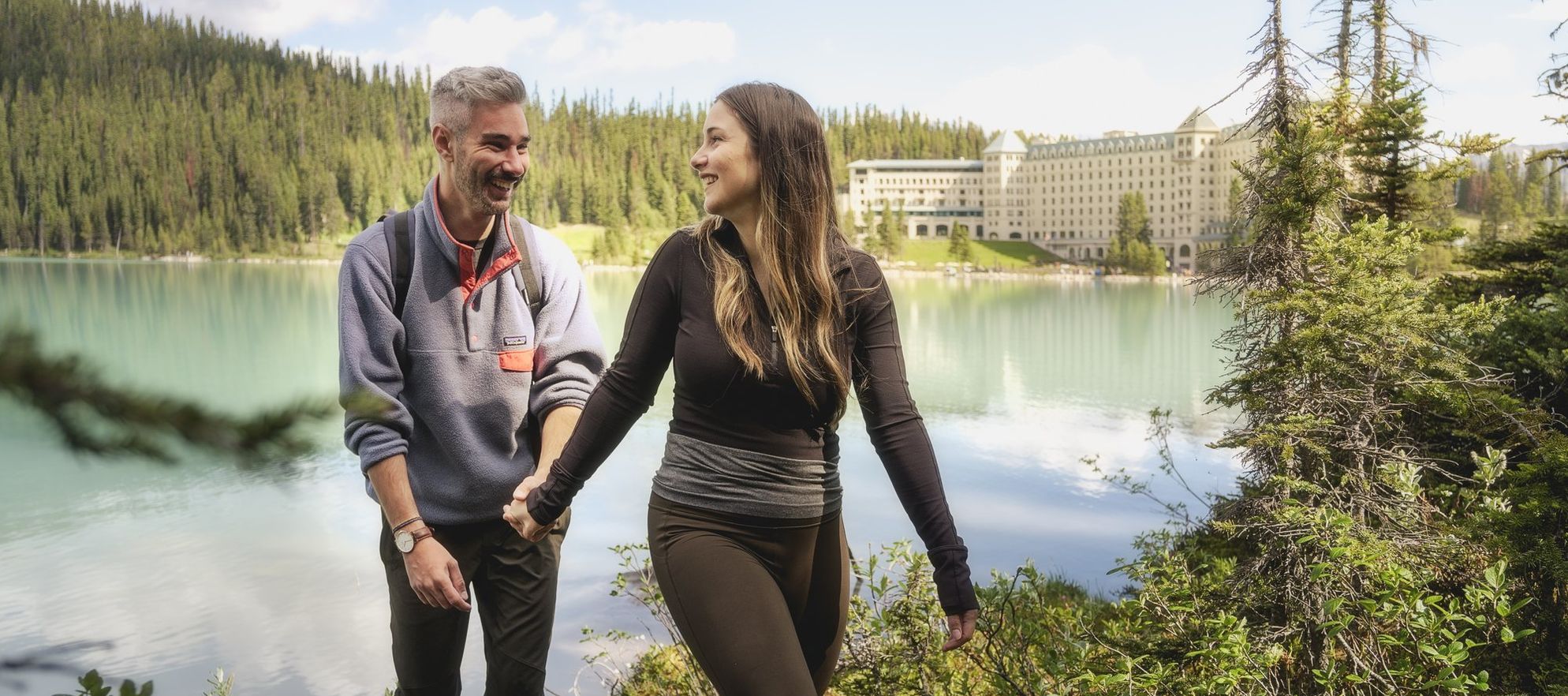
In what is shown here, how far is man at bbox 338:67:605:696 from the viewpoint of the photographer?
2.57m

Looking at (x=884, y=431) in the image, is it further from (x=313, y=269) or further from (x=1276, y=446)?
(x=313, y=269)

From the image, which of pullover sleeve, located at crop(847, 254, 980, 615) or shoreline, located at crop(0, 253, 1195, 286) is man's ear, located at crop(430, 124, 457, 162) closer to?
pullover sleeve, located at crop(847, 254, 980, 615)

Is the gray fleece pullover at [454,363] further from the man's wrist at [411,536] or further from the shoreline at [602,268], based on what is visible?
the shoreline at [602,268]

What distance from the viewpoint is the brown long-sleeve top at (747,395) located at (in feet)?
7.54

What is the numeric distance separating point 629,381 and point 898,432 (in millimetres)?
605

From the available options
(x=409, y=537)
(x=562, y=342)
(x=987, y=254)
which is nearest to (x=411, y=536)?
(x=409, y=537)

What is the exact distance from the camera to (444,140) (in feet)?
8.78

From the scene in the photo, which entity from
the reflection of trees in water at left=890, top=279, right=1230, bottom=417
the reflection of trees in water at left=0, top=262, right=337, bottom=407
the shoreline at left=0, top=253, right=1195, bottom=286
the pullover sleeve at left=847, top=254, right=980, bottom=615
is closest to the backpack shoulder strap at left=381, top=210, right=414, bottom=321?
the reflection of trees in water at left=0, top=262, right=337, bottom=407

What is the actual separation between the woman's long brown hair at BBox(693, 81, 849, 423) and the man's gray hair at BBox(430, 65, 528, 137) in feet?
1.96

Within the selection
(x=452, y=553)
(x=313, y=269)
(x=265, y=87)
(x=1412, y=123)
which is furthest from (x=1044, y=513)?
(x=265, y=87)

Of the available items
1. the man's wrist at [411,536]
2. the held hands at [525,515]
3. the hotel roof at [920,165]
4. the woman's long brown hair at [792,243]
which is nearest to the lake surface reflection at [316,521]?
the man's wrist at [411,536]

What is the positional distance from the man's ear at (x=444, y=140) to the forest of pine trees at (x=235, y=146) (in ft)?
306

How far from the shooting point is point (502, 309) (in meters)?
2.78

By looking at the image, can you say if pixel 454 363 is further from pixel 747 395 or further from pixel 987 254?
pixel 987 254
